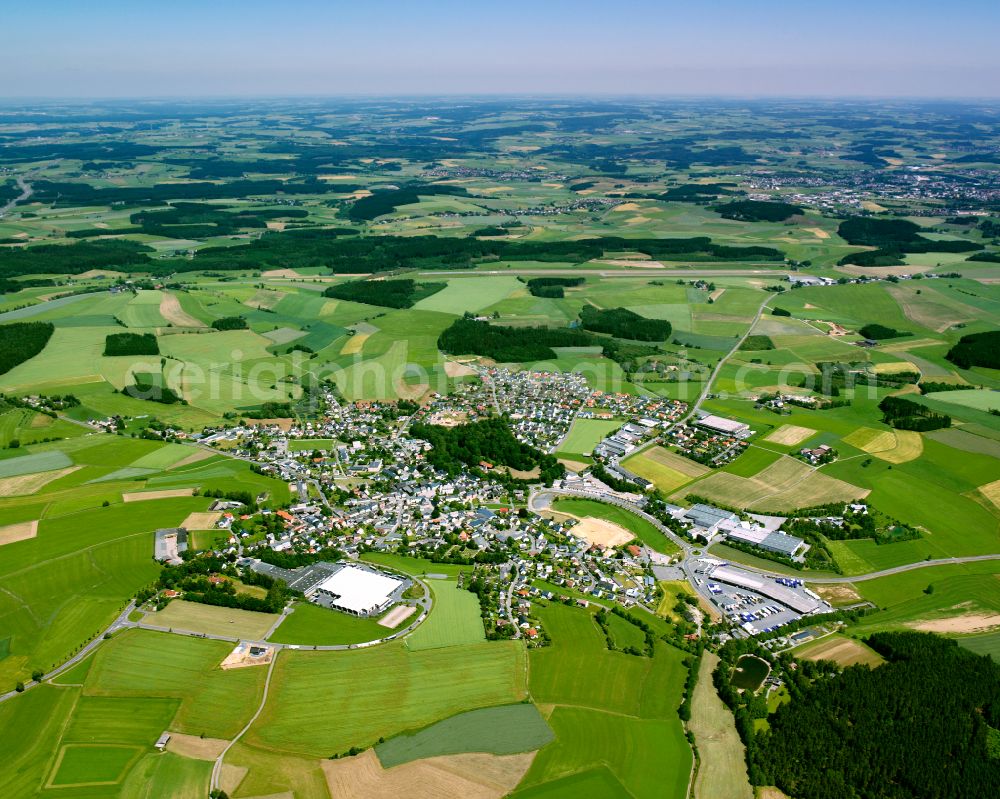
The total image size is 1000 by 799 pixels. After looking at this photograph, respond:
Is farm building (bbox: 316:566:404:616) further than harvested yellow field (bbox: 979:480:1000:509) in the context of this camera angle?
No

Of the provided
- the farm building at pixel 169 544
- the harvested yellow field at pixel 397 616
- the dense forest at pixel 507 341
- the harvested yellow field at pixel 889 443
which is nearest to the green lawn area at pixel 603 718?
the harvested yellow field at pixel 397 616

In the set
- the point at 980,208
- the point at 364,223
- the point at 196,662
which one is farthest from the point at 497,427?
the point at 980,208

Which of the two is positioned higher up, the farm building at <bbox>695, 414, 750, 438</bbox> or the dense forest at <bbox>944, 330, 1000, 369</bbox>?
the dense forest at <bbox>944, 330, 1000, 369</bbox>

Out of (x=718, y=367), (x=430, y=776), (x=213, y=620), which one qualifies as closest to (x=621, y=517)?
(x=430, y=776)

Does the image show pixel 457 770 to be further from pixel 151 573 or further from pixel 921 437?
pixel 921 437

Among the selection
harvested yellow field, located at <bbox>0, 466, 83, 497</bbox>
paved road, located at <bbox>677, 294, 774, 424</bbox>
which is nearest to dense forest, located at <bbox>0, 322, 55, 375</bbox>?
harvested yellow field, located at <bbox>0, 466, 83, 497</bbox>

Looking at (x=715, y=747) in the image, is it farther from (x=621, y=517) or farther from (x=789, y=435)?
(x=789, y=435)

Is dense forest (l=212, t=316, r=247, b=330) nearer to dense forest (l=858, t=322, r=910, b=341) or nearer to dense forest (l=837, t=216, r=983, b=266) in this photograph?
dense forest (l=858, t=322, r=910, b=341)
